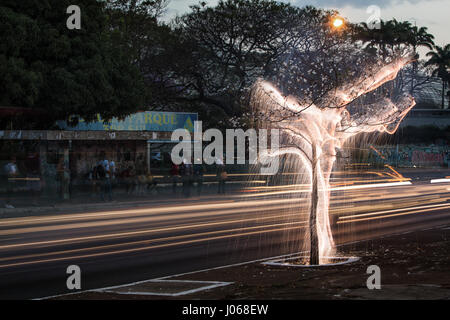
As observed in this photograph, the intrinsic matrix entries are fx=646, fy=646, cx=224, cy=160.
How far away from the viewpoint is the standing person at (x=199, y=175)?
31.7m

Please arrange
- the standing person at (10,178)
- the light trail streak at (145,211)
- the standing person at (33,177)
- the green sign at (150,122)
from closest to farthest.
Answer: the light trail streak at (145,211)
the standing person at (10,178)
the standing person at (33,177)
the green sign at (150,122)

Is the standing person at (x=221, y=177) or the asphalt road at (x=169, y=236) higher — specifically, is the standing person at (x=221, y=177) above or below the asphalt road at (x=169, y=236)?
above

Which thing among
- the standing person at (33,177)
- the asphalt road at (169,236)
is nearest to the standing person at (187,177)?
the asphalt road at (169,236)

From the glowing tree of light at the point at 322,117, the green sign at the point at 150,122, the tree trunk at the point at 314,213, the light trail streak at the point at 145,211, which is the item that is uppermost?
the green sign at the point at 150,122

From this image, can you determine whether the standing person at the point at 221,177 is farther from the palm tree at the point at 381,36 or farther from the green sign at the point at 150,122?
the palm tree at the point at 381,36

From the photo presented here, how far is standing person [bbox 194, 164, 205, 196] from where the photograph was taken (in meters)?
31.7

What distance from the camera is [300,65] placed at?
479 inches

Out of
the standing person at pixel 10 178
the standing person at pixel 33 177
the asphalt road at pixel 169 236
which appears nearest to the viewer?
the asphalt road at pixel 169 236

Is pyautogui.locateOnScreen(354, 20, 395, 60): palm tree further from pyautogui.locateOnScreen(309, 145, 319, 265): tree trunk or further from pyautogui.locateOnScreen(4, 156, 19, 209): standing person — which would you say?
pyautogui.locateOnScreen(309, 145, 319, 265): tree trunk

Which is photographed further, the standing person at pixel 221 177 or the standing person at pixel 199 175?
the standing person at pixel 221 177

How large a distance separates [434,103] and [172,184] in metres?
66.7

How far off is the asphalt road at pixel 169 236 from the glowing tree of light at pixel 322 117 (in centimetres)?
221
